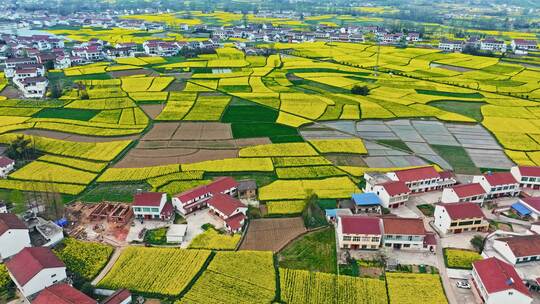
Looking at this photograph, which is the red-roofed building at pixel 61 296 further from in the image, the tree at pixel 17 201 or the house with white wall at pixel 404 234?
the house with white wall at pixel 404 234

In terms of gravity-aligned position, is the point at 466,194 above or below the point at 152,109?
Result: below

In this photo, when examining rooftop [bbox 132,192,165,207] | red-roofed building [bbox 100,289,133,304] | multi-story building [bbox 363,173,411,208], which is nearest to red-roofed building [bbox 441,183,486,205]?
multi-story building [bbox 363,173,411,208]

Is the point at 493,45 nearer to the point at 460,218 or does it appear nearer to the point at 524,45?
the point at 524,45

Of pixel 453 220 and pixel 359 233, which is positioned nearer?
pixel 359 233

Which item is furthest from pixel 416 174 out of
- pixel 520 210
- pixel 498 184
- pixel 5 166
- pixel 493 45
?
pixel 493 45

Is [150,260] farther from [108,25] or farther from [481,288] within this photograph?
[108,25]

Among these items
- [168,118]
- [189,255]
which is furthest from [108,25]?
[189,255]
